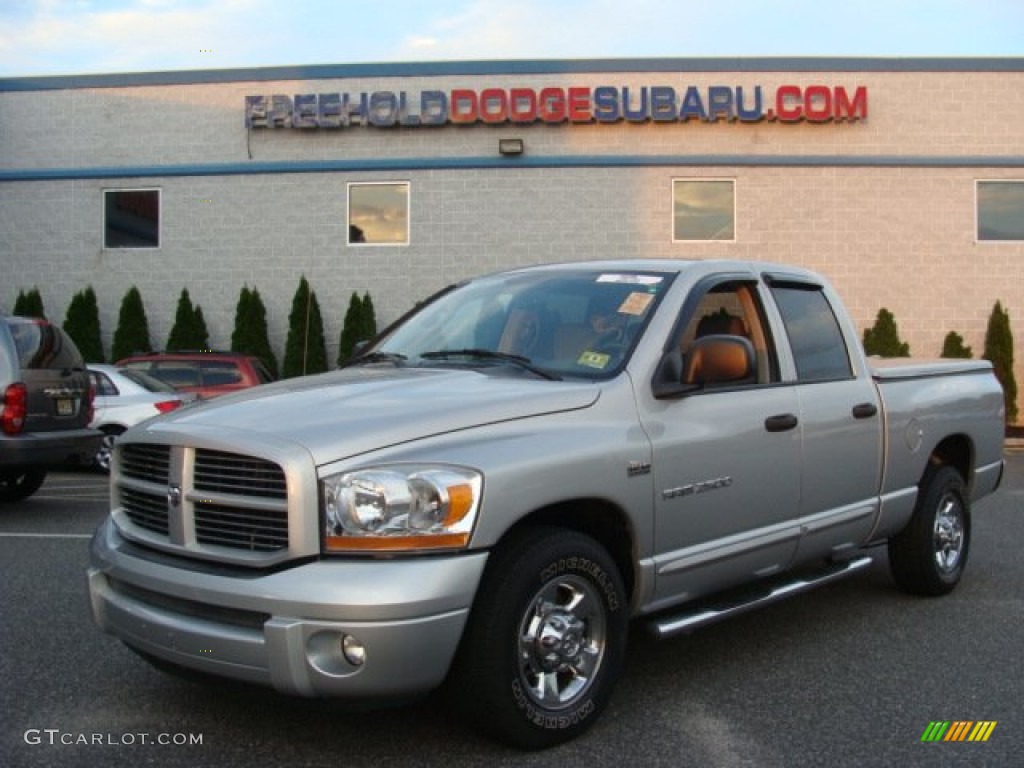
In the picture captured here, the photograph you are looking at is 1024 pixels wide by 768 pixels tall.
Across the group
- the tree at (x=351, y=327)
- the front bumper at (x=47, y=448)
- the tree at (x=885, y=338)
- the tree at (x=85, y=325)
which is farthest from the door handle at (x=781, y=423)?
the tree at (x=85, y=325)

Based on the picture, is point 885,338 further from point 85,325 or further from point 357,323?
point 85,325

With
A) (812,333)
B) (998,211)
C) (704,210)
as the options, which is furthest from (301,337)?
(812,333)

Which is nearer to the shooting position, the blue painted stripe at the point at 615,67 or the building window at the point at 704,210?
the blue painted stripe at the point at 615,67

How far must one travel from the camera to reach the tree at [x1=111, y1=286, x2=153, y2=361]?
1941 centimetres

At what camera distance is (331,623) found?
3445 mm

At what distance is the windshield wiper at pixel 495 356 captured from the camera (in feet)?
14.8

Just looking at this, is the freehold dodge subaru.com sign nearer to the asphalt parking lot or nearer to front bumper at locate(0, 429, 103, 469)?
front bumper at locate(0, 429, 103, 469)

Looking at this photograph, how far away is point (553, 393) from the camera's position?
13.7 ft

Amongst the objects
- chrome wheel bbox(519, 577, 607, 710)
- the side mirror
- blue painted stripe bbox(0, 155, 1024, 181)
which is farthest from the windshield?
blue painted stripe bbox(0, 155, 1024, 181)

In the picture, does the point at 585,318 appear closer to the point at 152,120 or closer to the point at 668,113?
the point at 668,113

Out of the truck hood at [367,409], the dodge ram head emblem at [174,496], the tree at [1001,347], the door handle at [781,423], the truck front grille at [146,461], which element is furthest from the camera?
the tree at [1001,347]

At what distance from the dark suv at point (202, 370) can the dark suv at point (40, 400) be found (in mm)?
3941

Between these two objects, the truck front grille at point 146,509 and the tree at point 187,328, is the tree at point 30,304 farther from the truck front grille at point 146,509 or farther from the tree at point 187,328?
the truck front grille at point 146,509

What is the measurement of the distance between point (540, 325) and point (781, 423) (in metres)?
1.18
